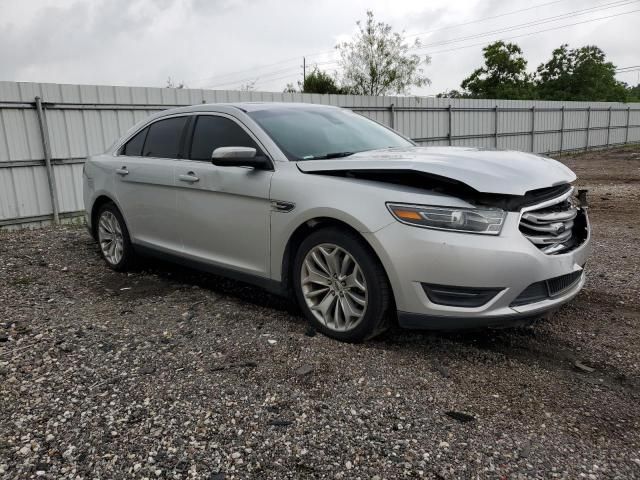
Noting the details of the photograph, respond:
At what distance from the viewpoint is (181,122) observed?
4867mm

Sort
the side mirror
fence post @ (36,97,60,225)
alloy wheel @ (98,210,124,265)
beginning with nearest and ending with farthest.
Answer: the side mirror < alloy wheel @ (98,210,124,265) < fence post @ (36,97,60,225)

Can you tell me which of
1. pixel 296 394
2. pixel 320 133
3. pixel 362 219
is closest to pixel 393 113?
pixel 320 133

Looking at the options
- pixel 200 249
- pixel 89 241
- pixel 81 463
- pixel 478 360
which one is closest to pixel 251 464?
pixel 81 463

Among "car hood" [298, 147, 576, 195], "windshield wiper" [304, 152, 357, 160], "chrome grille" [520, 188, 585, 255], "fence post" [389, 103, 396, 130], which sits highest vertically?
"fence post" [389, 103, 396, 130]

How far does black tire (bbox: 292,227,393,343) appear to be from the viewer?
326cm

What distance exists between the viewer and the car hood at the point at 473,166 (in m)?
3.08

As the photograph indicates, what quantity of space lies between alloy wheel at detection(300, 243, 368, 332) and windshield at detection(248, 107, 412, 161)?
2.62 feet

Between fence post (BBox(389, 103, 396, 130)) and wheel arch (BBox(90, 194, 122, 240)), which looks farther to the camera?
fence post (BBox(389, 103, 396, 130))

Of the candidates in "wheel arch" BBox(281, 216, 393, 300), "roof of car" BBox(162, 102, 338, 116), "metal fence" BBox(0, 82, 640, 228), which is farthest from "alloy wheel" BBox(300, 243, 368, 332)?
"metal fence" BBox(0, 82, 640, 228)

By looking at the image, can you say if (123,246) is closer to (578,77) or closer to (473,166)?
(473,166)

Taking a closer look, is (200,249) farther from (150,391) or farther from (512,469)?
(512,469)

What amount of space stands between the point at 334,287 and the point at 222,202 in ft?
4.07

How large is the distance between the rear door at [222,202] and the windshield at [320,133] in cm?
21

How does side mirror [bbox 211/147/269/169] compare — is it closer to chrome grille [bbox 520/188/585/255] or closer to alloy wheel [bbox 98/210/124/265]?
chrome grille [bbox 520/188/585/255]
